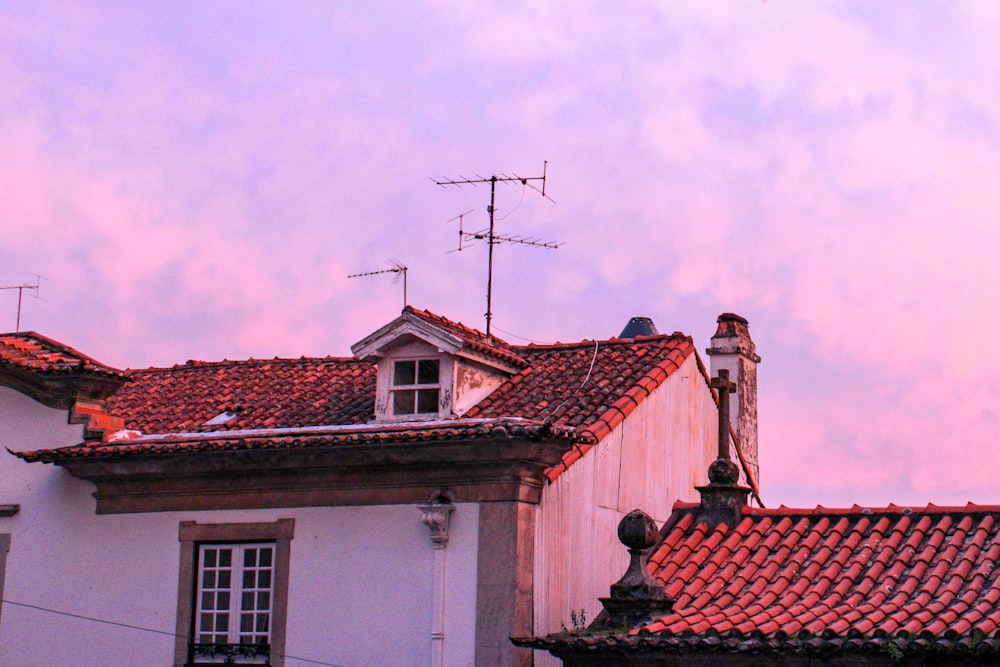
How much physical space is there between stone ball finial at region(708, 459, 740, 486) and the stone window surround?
4214 millimetres

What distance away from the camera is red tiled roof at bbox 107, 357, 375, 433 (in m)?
15.8

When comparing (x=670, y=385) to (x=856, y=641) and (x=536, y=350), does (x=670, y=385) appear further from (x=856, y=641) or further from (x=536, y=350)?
(x=856, y=641)

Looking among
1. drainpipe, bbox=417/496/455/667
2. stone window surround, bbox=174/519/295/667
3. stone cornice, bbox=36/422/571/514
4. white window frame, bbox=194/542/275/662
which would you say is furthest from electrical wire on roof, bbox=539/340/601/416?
white window frame, bbox=194/542/275/662

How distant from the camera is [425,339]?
1483cm

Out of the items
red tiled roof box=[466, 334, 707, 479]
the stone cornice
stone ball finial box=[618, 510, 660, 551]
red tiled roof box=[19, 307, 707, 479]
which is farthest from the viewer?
red tiled roof box=[19, 307, 707, 479]

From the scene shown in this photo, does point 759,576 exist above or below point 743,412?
below

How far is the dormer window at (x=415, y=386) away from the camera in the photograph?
49.4ft

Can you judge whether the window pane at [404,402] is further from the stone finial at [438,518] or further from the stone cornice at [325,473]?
the stone finial at [438,518]

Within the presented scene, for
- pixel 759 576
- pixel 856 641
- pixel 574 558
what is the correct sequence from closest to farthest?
pixel 856 641, pixel 759 576, pixel 574 558

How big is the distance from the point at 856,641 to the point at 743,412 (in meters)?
8.13

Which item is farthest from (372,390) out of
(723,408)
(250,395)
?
(723,408)

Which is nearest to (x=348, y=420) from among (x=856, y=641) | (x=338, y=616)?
(x=338, y=616)

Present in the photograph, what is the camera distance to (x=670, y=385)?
16.1 meters

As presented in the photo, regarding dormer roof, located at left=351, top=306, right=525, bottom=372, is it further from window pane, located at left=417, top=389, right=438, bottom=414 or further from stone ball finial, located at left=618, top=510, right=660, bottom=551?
stone ball finial, located at left=618, top=510, right=660, bottom=551
